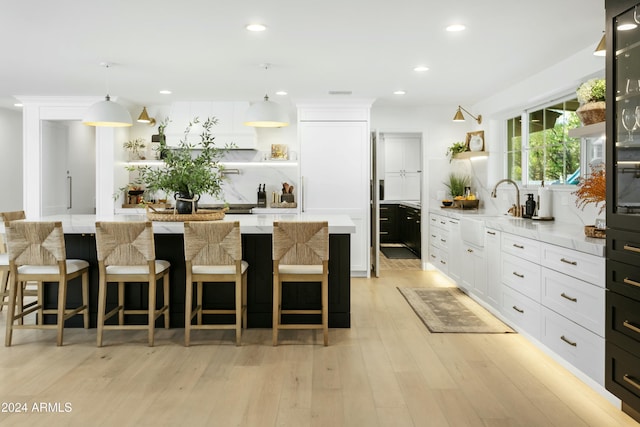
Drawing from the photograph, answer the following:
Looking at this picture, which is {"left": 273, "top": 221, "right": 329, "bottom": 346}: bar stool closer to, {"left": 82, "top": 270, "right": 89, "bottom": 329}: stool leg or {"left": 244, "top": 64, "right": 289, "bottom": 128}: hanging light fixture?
{"left": 244, "top": 64, "right": 289, "bottom": 128}: hanging light fixture

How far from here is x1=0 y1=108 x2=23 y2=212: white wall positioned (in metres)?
7.50

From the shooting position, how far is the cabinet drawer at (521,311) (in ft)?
12.7

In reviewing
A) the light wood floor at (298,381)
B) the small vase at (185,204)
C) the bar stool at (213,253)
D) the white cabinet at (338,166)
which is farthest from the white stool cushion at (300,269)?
the white cabinet at (338,166)

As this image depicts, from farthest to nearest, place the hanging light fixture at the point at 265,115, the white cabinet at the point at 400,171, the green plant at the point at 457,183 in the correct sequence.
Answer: the white cabinet at the point at 400,171, the green plant at the point at 457,183, the hanging light fixture at the point at 265,115

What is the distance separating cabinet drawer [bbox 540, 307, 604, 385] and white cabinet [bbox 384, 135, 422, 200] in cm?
712

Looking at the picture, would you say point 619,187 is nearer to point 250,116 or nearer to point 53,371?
point 250,116

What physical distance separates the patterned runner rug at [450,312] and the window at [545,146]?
151 centimetres

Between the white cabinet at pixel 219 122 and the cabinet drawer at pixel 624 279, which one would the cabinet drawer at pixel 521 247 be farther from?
the white cabinet at pixel 219 122

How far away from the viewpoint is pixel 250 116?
4809 mm

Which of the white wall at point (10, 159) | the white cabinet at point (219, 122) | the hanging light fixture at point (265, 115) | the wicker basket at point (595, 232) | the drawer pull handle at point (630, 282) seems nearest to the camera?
the drawer pull handle at point (630, 282)

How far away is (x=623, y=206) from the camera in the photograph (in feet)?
9.12

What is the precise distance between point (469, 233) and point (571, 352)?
2.29 metres

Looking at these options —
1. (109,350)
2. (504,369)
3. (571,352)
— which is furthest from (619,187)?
(109,350)

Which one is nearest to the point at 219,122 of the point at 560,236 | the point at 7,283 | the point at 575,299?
the point at 7,283
